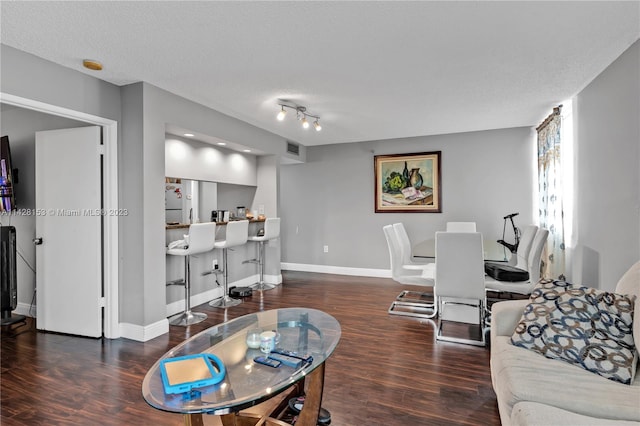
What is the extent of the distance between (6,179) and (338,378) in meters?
3.89

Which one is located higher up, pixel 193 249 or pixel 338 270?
pixel 193 249

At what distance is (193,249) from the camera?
Result: 352cm

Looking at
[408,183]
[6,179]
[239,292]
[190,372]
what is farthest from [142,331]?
[408,183]

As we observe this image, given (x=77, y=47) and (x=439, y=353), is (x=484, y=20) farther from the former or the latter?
(x=77, y=47)

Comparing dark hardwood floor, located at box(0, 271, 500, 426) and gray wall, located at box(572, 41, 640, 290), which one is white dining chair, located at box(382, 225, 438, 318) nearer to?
dark hardwood floor, located at box(0, 271, 500, 426)

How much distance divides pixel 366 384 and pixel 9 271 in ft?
12.2

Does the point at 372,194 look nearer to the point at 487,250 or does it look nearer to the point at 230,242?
the point at 487,250

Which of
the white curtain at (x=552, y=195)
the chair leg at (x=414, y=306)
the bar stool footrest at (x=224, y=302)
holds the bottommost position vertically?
the chair leg at (x=414, y=306)

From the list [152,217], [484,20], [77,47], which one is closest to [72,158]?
[152,217]

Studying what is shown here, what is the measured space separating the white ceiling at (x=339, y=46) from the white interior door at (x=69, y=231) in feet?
2.88

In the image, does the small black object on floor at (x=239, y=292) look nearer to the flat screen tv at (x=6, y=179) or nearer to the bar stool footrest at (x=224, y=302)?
the bar stool footrest at (x=224, y=302)

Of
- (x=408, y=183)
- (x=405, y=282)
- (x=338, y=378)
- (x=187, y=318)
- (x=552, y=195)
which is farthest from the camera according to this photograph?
(x=408, y=183)

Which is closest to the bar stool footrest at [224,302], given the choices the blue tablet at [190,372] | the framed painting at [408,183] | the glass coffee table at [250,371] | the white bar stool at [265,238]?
the white bar stool at [265,238]

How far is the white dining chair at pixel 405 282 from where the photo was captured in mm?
3742
